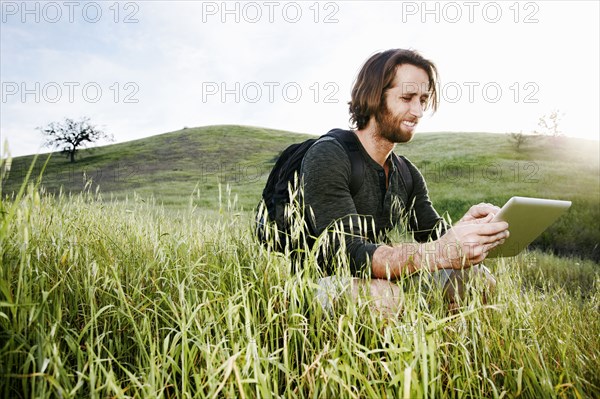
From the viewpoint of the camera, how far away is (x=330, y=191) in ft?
9.64

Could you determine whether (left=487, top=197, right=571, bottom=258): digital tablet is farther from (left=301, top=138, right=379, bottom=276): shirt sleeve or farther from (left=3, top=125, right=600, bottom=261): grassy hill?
(left=301, top=138, right=379, bottom=276): shirt sleeve

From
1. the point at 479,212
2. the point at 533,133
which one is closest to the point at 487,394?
the point at 479,212

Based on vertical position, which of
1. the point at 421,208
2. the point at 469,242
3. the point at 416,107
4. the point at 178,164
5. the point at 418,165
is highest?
the point at 178,164

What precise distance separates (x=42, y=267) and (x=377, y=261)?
2.03 meters

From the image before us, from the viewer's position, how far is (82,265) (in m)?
2.51

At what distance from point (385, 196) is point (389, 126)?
597 mm

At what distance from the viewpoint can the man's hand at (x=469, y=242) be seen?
2.49 m

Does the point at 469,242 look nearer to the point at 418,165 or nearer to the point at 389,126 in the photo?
the point at 389,126

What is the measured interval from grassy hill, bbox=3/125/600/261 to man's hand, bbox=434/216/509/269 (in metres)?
0.41

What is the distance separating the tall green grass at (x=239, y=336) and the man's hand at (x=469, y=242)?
28cm

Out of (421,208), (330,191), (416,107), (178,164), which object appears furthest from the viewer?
(178,164)

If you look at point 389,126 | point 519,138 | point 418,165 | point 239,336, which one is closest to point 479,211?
point 389,126

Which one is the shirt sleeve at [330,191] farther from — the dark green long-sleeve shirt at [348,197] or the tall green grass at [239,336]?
the tall green grass at [239,336]

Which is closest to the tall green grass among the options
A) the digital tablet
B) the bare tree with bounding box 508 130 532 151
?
the digital tablet
